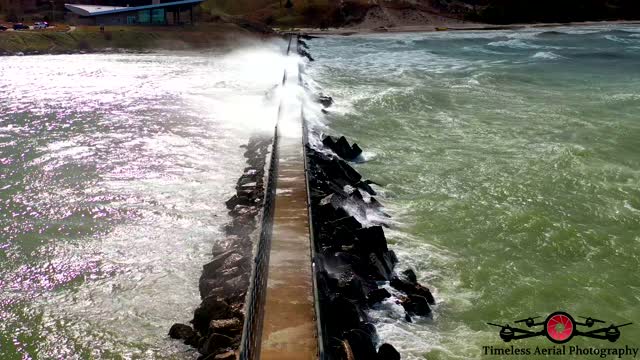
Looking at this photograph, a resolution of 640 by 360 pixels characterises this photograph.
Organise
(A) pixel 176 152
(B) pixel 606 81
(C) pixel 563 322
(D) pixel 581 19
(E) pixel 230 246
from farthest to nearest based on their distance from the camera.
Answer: (D) pixel 581 19 < (B) pixel 606 81 < (A) pixel 176 152 < (E) pixel 230 246 < (C) pixel 563 322

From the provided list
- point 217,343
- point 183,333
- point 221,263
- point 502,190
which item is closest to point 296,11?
point 502,190

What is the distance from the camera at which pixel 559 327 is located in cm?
1171

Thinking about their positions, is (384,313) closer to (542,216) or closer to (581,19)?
(542,216)

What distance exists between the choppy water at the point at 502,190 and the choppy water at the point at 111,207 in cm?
469

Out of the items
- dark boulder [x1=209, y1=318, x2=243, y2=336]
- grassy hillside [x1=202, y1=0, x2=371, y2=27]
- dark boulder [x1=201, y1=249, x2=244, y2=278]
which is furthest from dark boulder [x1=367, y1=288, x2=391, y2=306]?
grassy hillside [x1=202, y1=0, x2=371, y2=27]

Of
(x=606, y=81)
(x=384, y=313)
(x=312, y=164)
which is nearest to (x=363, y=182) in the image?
(x=312, y=164)

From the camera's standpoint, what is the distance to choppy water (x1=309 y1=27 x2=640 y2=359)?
40.2ft

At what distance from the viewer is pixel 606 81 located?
40469mm

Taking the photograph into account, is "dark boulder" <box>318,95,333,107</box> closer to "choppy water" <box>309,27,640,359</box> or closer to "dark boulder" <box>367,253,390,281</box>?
"choppy water" <box>309,27,640,359</box>

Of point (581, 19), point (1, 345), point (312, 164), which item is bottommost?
point (1, 345)

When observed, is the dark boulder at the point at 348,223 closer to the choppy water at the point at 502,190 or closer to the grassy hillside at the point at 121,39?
the choppy water at the point at 502,190

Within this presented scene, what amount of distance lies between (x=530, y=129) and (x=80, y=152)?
62.3 feet

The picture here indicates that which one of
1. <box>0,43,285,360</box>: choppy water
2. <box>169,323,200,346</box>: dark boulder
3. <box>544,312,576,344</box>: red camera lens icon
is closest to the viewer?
<box>169,323,200,346</box>: dark boulder

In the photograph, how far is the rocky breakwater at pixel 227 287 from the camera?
1016cm
